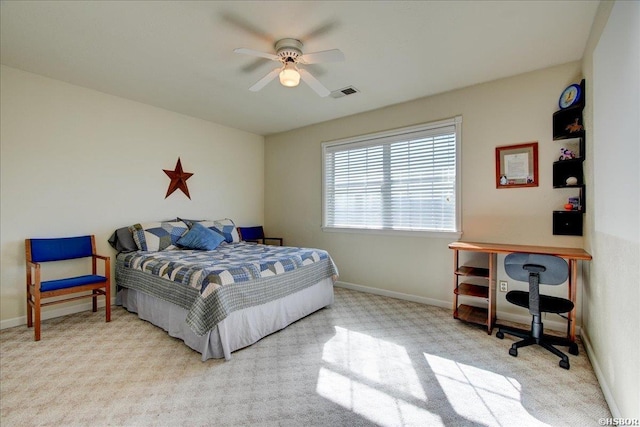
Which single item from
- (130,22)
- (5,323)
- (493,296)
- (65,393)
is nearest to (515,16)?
(493,296)

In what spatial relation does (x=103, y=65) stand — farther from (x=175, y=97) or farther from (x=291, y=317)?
(x=291, y=317)

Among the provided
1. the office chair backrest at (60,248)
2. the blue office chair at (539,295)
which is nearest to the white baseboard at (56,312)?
the office chair backrest at (60,248)

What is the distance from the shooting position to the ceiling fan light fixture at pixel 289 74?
2342 millimetres

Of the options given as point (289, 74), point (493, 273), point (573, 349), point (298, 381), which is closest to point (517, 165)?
point (493, 273)

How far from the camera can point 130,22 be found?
211cm

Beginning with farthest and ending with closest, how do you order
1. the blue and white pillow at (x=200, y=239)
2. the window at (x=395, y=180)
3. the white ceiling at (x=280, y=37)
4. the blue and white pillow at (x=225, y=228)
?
the blue and white pillow at (x=225, y=228)
the blue and white pillow at (x=200, y=239)
the window at (x=395, y=180)
the white ceiling at (x=280, y=37)

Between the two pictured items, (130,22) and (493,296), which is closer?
(130,22)

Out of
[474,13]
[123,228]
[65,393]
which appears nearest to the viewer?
[65,393]

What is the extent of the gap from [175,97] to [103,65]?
831 millimetres

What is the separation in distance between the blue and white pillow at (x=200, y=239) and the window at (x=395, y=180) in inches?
65.9

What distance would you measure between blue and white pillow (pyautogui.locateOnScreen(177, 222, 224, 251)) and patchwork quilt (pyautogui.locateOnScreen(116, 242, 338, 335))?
0.11 metres

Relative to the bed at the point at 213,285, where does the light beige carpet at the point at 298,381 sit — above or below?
below

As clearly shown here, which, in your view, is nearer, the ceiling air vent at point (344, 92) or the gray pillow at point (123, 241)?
the ceiling air vent at point (344, 92)

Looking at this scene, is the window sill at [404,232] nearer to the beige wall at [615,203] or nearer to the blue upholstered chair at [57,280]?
the beige wall at [615,203]
